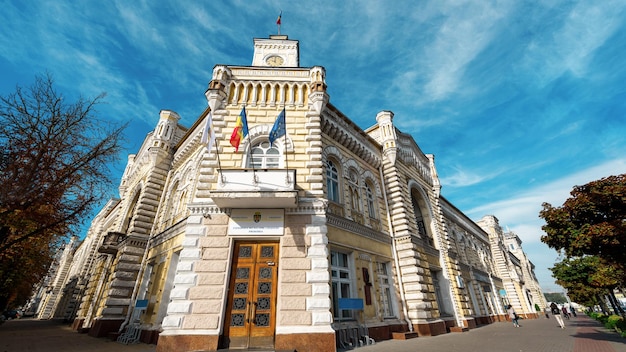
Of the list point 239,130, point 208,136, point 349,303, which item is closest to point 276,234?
point 349,303

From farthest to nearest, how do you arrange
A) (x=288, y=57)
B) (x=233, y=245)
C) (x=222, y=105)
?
(x=288, y=57)
(x=222, y=105)
(x=233, y=245)

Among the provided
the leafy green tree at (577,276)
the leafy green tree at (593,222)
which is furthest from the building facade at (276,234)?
the leafy green tree at (577,276)

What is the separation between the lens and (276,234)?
1050cm

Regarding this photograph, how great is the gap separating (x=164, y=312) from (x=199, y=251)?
452 cm

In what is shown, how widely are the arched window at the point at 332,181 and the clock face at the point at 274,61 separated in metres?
7.36

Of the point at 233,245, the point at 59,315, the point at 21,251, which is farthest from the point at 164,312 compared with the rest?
the point at 59,315

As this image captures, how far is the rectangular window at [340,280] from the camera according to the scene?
1150 cm

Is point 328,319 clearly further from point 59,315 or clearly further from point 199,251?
point 59,315

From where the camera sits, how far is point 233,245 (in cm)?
1044

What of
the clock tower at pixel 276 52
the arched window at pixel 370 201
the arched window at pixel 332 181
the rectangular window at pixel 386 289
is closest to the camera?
the rectangular window at pixel 386 289

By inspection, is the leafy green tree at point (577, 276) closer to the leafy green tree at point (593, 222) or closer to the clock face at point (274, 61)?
the leafy green tree at point (593, 222)

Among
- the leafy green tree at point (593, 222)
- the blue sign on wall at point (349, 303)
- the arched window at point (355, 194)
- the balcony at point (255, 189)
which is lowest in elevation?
the blue sign on wall at point (349, 303)

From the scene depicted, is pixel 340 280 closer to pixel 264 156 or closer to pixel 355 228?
pixel 355 228

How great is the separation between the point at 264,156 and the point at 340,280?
6.71 meters
